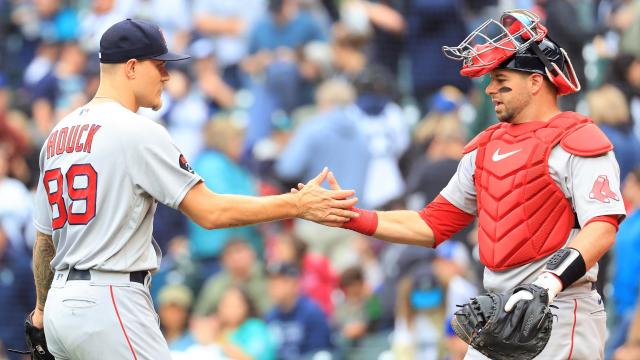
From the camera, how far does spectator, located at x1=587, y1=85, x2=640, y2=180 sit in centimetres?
921

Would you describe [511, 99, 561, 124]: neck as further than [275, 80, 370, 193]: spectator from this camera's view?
No

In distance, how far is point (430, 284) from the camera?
29.0ft

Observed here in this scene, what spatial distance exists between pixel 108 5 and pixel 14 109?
1.30 meters

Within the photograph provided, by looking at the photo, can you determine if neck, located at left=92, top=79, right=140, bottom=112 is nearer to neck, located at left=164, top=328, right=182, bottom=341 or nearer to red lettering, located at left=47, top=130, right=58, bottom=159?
red lettering, located at left=47, top=130, right=58, bottom=159

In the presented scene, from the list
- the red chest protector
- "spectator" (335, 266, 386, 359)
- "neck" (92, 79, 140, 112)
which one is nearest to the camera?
the red chest protector

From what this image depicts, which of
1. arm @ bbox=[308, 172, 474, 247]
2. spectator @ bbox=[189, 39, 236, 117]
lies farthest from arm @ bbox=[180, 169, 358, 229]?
spectator @ bbox=[189, 39, 236, 117]

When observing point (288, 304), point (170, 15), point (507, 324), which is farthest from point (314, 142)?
point (507, 324)

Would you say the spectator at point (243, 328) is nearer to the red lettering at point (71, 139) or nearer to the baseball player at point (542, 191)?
the baseball player at point (542, 191)

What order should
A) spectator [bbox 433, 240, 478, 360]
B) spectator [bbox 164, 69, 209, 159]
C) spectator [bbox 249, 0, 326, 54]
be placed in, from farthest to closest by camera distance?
spectator [bbox 249, 0, 326, 54], spectator [bbox 164, 69, 209, 159], spectator [bbox 433, 240, 478, 360]

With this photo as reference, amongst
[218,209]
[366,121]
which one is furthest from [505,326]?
[366,121]

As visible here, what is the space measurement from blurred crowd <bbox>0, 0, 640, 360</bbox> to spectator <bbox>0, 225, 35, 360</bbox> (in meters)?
0.02

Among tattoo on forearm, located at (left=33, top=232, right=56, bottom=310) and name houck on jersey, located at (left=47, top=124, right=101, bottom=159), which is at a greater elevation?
name houck on jersey, located at (left=47, top=124, right=101, bottom=159)

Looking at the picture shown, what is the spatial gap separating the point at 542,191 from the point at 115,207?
5.68 ft

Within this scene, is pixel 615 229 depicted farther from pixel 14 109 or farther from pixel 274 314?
pixel 14 109
